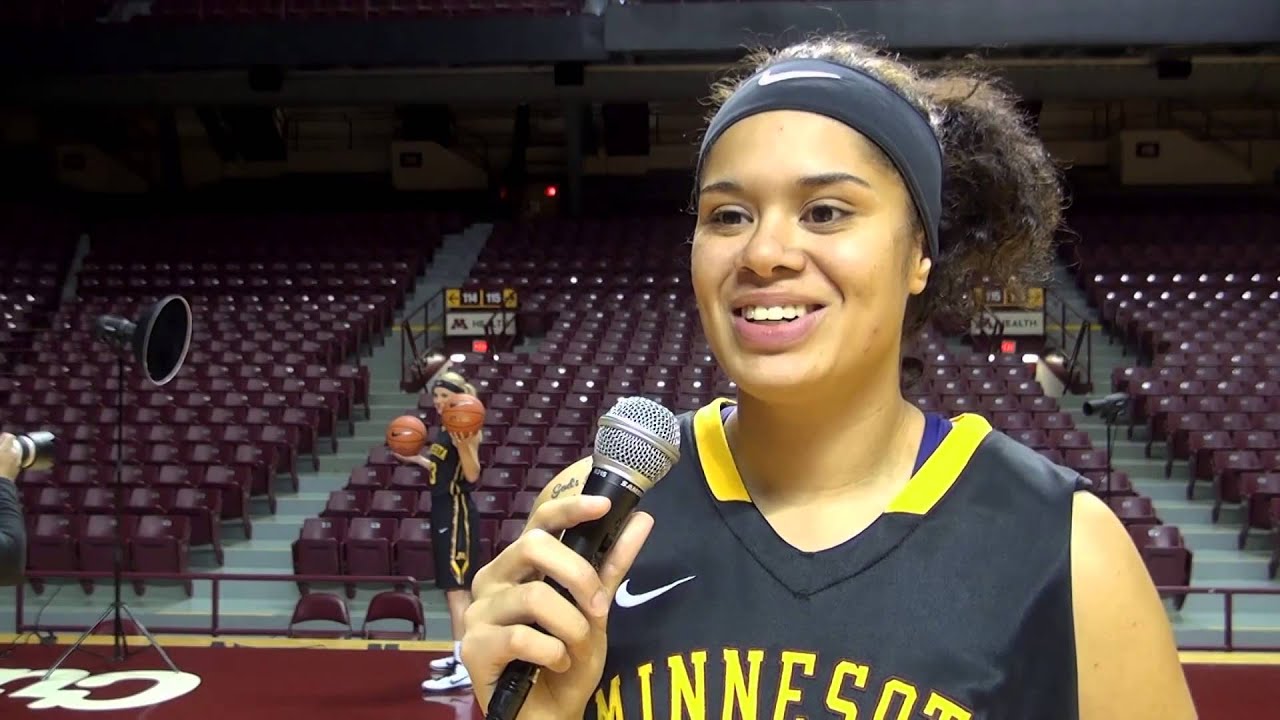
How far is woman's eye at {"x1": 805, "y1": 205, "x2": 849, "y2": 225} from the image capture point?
118 cm

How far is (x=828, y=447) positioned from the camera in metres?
1.26

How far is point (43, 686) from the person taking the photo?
5.51m

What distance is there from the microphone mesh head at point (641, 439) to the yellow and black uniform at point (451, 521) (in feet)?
14.1

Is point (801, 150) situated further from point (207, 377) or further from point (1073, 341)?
point (1073, 341)

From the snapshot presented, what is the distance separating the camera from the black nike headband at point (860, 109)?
119 centimetres

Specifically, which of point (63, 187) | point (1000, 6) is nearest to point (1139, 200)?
point (1000, 6)

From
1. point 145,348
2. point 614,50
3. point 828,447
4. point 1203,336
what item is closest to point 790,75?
point 828,447

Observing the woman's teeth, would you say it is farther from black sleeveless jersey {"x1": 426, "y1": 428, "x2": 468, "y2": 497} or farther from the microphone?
black sleeveless jersey {"x1": 426, "y1": 428, "x2": 468, "y2": 497}

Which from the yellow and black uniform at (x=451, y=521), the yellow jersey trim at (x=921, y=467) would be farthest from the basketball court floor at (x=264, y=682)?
the yellow jersey trim at (x=921, y=467)

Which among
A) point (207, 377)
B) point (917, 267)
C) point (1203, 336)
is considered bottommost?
point (917, 267)

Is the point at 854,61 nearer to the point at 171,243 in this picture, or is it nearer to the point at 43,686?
the point at 43,686

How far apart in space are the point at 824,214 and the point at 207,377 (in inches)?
408

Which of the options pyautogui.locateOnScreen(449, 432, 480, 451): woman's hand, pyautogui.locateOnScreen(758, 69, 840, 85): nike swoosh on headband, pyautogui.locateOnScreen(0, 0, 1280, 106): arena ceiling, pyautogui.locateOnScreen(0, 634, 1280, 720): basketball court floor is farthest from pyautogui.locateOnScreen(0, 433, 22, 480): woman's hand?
pyautogui.locateOnScreen(0, 0, 1280, 106): arena ceiling

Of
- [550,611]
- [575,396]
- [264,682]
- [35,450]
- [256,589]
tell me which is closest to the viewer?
[550,611]
